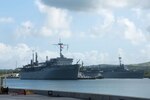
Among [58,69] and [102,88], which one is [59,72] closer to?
[58,69]

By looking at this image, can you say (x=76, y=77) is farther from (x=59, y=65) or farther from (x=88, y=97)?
(x=88, y=97)

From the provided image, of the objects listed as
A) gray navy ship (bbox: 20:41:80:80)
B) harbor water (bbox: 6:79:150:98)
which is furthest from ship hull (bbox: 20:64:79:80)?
harbor water (bbox: 6:79:150:98)

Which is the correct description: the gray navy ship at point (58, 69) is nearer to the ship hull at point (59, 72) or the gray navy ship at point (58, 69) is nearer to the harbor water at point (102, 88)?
the ship hull at point (59, 72)

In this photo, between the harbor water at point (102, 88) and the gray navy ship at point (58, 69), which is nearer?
the harbor water at point (102, 88)

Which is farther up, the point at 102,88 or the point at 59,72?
the point at 59,72

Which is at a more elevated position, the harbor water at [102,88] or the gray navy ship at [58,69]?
the gray navy ship at [58,69]

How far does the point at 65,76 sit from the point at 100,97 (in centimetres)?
16023

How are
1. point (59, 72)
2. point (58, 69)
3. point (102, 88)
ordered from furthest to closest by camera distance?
point (59, 72) < point (58, 69) < point (102, 88)

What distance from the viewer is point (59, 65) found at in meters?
182

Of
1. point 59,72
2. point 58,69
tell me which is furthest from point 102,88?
point 59,72

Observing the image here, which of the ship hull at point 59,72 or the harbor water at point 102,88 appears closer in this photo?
the harbor water at point 102,88

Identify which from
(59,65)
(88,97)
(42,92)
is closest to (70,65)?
(59,65)

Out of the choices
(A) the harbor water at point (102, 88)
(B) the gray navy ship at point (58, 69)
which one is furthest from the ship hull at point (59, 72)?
(A) the harbor water at point (102, 88)

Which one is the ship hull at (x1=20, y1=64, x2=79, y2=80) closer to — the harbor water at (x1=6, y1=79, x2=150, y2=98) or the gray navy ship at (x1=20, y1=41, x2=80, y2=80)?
the gray navy ship at (x1=20, y1=41, x2=80, y2=80)
